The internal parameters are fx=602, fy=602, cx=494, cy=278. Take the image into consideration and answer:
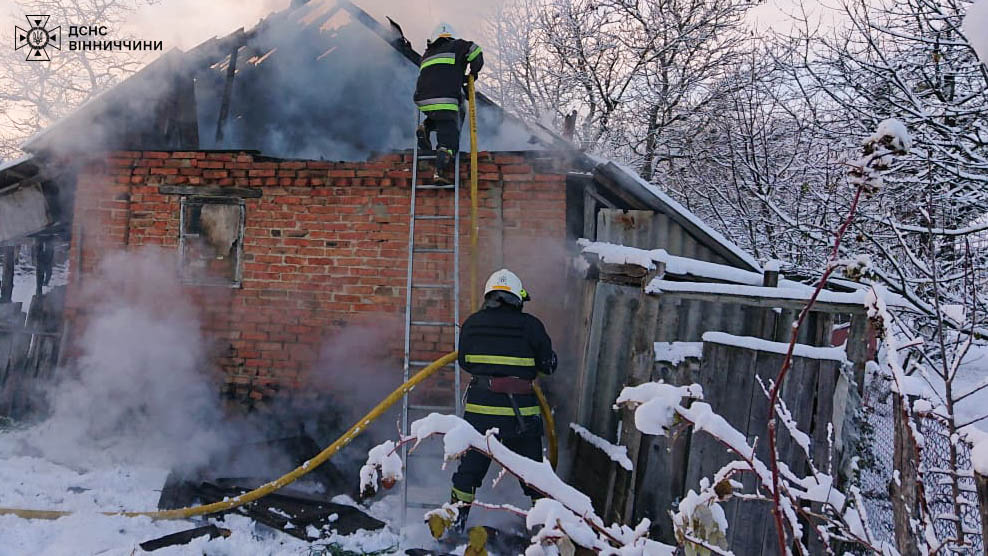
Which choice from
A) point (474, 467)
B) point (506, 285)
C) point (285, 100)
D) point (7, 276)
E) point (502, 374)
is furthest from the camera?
point (7, 276)

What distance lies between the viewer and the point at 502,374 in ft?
13.9

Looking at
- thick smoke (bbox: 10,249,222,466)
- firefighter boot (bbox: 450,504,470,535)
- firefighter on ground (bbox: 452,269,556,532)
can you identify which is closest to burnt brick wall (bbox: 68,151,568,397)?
thick smoke (bbox: 10,249,222,466)

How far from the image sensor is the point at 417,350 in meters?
5.78

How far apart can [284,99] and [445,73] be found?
2021mm

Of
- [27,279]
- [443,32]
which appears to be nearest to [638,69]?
[443,32]

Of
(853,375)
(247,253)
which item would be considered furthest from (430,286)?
(853,375)

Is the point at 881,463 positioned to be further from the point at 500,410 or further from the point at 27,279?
the point at 27,279

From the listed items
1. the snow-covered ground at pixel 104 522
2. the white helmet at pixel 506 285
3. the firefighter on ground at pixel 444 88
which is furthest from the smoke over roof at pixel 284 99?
the snow-covered ground at pixel 104 522

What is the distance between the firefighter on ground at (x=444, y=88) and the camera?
5.35 metres

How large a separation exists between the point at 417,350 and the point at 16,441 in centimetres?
407

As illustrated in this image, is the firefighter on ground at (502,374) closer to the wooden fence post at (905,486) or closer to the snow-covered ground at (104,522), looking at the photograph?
the snow-covered ground at (104,522)

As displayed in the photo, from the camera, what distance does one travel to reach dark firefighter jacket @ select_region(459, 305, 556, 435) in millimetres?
4188

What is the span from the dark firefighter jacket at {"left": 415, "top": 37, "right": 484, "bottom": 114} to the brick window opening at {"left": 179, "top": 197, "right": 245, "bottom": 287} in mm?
2241

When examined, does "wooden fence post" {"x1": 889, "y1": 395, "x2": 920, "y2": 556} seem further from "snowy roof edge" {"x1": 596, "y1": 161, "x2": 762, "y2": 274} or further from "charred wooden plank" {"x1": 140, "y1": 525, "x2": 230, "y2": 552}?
"charred wooden plank" {"x1": 140, "y1": 525, "x2": 230, "y2": 552}
